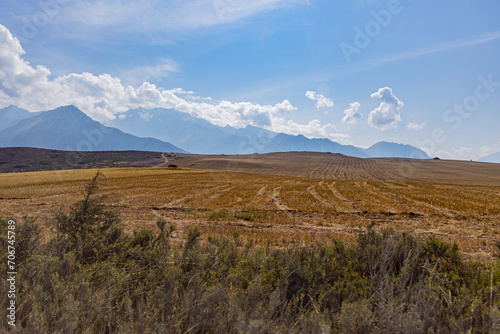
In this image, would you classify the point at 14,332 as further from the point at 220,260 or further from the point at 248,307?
the point at 220,260

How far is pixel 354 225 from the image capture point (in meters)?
11.6

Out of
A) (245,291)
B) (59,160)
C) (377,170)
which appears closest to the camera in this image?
(245,291)

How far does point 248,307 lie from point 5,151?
17205 centimetres

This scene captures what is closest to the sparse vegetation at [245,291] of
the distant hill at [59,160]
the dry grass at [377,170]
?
the dry grass at [377,170]

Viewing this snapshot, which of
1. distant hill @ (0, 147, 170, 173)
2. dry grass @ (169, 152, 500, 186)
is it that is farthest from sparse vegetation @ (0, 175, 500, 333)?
distant hill @ (0, 147, 170, 173)

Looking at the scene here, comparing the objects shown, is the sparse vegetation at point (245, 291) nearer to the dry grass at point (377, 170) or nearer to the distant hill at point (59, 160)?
the dry grass at point (377, 170)

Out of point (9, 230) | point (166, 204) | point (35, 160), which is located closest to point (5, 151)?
point (35, 160)

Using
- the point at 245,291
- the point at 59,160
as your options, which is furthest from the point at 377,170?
the point at 59,160

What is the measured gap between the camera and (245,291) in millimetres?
3395

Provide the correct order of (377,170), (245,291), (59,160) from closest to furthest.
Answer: (245,291) < (377,170) < (59,160)

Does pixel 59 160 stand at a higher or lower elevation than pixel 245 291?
lower

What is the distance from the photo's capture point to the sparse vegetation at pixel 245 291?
8.51 ft

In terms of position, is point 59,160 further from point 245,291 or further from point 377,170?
point 377,170

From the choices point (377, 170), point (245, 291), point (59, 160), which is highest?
point (377, 170)
